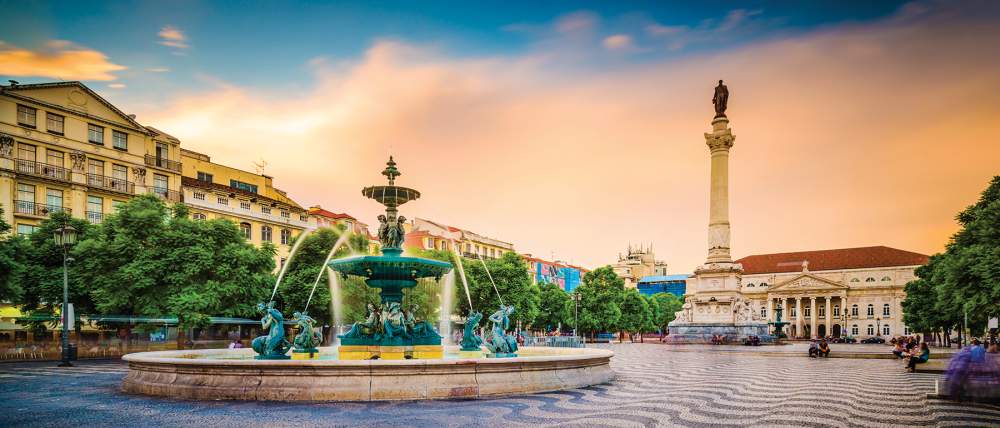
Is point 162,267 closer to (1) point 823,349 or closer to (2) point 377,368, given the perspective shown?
(2) point 377,368

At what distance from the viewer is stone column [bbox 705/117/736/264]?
51375 millimetres

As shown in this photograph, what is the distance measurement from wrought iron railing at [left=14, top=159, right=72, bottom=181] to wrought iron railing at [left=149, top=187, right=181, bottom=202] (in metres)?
5.97

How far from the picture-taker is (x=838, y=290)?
11044cm

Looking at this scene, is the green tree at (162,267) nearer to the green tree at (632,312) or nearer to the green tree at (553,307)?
the green tree at (553,307)

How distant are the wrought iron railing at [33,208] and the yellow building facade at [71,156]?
51 mm

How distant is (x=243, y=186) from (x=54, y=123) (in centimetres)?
1755

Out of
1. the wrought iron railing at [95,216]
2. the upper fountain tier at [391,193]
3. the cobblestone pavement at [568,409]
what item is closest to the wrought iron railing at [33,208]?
the wrought iron railing at [95,216]

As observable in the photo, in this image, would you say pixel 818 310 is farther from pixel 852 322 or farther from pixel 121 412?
pixel 121 412

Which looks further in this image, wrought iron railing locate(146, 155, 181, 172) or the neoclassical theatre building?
the neoclassical theatre building

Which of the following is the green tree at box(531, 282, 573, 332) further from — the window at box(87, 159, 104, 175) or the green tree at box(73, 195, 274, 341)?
the window at box(87, 159, 104, 175)

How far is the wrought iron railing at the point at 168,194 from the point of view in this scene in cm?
4750

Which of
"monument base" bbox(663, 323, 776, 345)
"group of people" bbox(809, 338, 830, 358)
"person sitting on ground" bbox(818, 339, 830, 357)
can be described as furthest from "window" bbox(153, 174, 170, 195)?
"person sitting on ground" bbox(818, 339, 830, 357)

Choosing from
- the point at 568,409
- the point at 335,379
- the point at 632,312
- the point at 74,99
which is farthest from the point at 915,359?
the point at 632,312

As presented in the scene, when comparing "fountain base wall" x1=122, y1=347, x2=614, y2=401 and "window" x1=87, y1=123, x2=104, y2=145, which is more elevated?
"window" x1=87, y1=123, x2=104, y2=145
